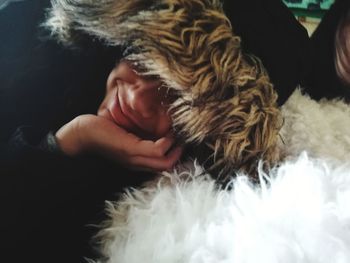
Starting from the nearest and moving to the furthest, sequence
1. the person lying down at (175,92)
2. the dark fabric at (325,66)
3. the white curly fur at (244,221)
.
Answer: the white curly fur at (244,221), the person lying down at (175,92), the dark fabric at (325,66)

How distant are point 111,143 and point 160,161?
0.05 m

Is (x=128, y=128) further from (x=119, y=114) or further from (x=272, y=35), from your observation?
(x=272, y=35)

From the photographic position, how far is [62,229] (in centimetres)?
45

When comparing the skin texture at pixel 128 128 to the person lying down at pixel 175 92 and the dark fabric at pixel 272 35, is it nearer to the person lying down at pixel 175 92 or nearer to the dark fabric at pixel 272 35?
the person lying down at pixel 175 92

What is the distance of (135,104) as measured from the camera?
19.6 inches

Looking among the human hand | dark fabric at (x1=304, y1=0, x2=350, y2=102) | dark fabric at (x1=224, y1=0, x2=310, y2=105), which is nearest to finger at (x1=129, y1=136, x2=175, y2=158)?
the human hand

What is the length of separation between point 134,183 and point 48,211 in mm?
102

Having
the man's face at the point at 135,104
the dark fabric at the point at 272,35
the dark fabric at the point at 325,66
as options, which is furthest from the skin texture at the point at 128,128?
the dark fabric at the point at 325,66

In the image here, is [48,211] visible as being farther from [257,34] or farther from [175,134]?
[257,34]

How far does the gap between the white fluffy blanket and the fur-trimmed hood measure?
39 millimetres

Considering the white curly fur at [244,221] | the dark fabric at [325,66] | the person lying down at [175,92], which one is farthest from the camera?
the dark fabric at [325,66]

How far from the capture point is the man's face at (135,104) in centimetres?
49

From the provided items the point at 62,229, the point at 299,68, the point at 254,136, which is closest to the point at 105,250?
the point at 62,229

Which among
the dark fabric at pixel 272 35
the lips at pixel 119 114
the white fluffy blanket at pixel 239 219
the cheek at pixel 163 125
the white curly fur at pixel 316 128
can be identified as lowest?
the white curly fur at pixel 316 128
